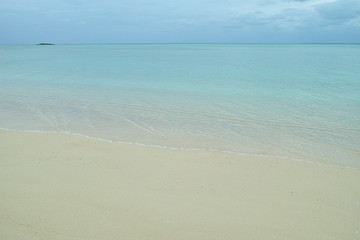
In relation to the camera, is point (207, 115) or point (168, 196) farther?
point (207, 115)

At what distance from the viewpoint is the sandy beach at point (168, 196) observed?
320cm

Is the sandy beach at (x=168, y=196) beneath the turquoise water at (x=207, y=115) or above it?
beneath

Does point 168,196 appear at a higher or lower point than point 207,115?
lower

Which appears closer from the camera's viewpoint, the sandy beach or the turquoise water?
the sandy beach

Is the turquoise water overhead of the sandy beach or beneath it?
overhead

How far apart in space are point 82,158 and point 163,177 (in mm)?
1800

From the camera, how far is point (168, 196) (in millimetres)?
3910

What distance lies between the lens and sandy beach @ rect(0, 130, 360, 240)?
3195 mm

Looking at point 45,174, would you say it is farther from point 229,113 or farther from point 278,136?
point 229,113

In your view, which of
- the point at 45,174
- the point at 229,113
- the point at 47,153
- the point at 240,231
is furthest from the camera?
the point at 229,113

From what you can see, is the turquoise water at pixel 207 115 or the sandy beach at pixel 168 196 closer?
the sandy beach at pixel 168 196

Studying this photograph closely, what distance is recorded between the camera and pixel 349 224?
338 cm

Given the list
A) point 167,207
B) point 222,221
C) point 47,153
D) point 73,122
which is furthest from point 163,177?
point 73,122

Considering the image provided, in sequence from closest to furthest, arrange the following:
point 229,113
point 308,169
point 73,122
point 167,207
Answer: point 167,207, point 308,169, point 73,122, point 229,113
